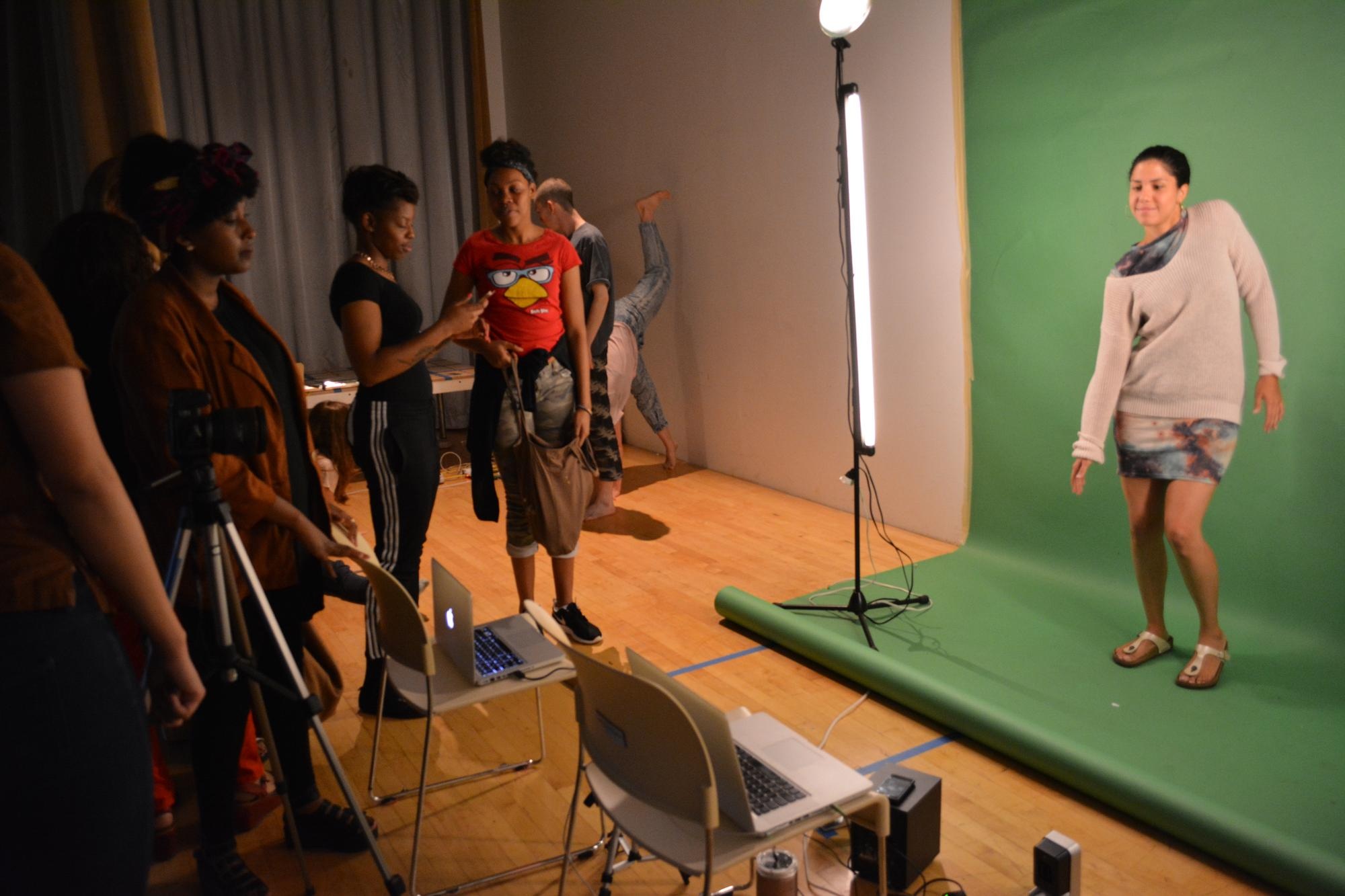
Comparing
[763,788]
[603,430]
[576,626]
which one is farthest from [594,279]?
[763,788]

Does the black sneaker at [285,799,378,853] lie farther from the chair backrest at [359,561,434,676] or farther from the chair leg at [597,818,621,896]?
the chair leg at [597,818,621,896]

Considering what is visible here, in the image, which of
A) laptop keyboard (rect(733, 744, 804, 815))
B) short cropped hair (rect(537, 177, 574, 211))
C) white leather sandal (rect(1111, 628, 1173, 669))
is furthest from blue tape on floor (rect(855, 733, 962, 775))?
short cropped hair (rect(537, 177, 574, 211))

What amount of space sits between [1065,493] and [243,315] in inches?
108

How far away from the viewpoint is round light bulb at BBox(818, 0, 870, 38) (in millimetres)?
2879

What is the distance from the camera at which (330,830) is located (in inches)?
87.4

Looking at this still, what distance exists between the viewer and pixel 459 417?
282 inches

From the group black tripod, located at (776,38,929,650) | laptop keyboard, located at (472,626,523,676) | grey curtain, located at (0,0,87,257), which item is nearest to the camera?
laptop keyboard, located at (472,626,523,676)

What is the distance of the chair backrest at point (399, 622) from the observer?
6.49 ft

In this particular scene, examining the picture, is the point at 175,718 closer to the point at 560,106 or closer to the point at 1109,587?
the point at 1109,587

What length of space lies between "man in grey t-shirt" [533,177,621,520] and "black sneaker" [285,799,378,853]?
94.7 inches

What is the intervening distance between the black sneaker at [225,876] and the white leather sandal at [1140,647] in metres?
2.33

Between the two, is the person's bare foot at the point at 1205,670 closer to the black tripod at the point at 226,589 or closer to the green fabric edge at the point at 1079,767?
the green fabric edge at the point at 1079,767

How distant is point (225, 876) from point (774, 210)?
371cm

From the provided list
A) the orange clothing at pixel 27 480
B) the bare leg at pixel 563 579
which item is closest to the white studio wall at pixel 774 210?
the bare leg at pixel 563 579
